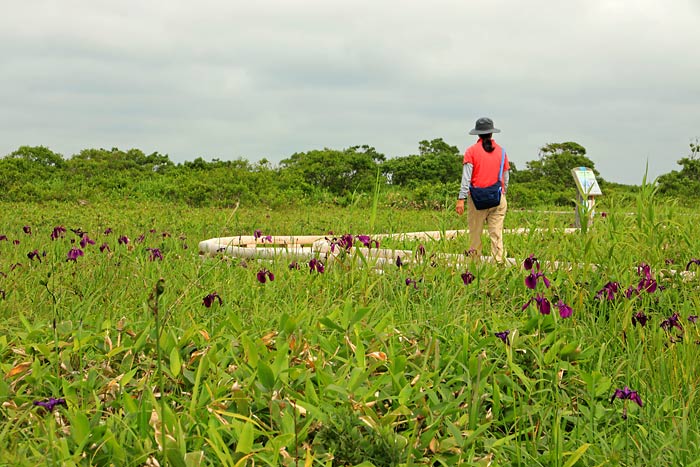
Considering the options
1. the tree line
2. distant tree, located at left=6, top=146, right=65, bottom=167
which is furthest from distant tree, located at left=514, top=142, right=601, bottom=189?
distant tree, located at left=6, top=146, right=65, bottom=167

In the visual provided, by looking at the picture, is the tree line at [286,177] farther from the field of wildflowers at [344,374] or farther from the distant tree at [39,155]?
the field of wildflowers at [344,374]

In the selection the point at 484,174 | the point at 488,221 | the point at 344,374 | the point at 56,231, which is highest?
the point at 484,174

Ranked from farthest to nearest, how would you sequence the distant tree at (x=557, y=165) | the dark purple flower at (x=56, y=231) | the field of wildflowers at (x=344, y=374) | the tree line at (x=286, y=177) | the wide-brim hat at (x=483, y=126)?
the distant tree at (x=557, y=165), the tree line at (x=286, y=177), the wide-brim hat at (x=483, y=126), the dark purple flower at (x=56, y=231), the field of wildflowers at (x=344, y=374)

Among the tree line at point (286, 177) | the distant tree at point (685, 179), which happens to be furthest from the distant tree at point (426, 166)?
the distant tree at point (685, 179)

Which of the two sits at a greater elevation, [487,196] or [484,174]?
[484,174]

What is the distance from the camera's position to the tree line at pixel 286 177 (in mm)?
16516

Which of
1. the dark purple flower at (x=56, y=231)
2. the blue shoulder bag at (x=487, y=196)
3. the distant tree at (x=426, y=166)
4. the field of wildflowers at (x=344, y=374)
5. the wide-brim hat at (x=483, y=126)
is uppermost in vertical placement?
the distant tree at (x=426, y=166)

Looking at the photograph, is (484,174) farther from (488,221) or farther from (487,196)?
(488,221)

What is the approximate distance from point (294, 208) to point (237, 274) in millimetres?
10954

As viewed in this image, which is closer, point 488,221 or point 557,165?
point 488,221

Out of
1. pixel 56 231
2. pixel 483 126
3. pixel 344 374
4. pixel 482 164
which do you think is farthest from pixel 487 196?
pixel 344 374

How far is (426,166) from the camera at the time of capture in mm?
21969

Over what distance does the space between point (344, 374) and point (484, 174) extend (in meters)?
4.68

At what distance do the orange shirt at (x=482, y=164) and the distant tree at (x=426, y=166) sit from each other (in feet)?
47.0
